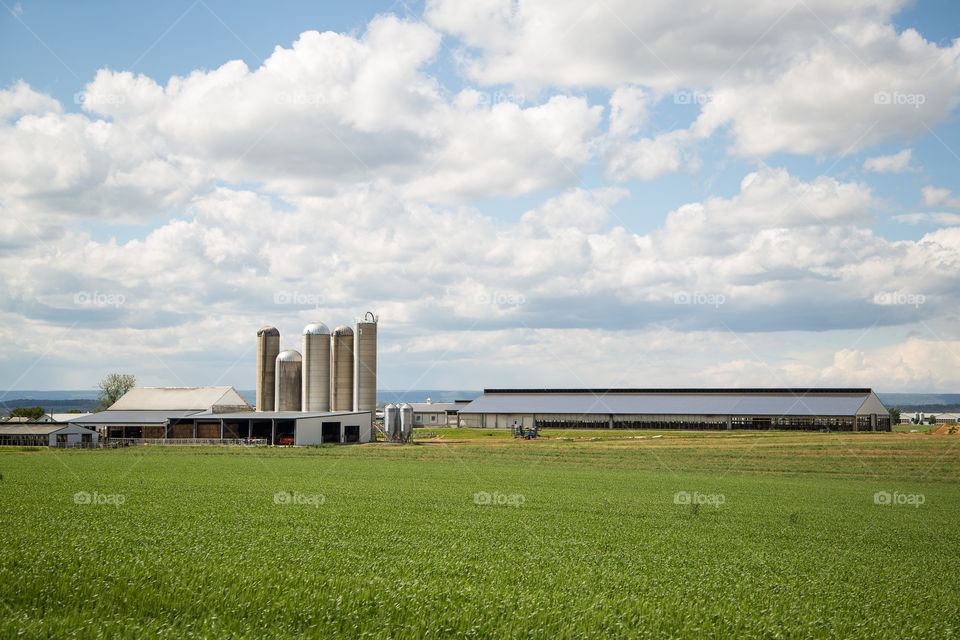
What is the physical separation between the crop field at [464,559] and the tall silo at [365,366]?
55.3m

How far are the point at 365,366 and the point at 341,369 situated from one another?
11.4 feet

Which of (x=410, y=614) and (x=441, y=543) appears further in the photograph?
(x=441, y=543)

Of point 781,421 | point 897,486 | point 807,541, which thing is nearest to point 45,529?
point 807,541

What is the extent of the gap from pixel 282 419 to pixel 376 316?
871 inches

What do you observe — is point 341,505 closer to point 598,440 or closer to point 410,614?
point 410,614

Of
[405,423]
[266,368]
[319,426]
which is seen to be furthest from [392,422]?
[266,368]

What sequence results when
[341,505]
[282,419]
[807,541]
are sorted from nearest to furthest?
[807,541] → [341,505] → [282,419]

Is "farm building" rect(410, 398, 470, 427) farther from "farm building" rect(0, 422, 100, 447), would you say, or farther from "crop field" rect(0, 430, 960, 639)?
"crop field" rect(0, 430, 960, 639)

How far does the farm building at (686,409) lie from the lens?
10681 centimetres

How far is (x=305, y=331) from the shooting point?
9725 cm

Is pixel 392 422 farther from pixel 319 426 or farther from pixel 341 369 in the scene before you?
pixel 341 369

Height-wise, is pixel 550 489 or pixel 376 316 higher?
pixel 376 316

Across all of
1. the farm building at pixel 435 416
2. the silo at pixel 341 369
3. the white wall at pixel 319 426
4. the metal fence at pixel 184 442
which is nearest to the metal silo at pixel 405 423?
the white wall at pixel 319 426

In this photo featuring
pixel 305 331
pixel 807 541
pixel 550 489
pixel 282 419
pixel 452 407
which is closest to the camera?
pixel 807 541
